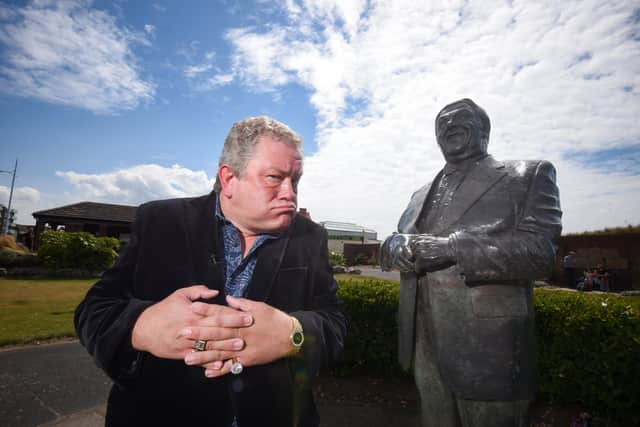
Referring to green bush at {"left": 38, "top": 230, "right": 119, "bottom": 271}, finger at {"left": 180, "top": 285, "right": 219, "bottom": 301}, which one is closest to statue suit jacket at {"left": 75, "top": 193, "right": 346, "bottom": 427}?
finger at {"left": 180, "top": 285, "right": 219, "bottom": 301}

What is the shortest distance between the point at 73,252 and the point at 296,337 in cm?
1997

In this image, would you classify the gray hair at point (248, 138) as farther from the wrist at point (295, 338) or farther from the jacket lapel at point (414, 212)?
the jacket lapel at point (414, 212)

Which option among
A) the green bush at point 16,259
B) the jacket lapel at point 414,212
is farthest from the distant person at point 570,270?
the green bush at point 16,259

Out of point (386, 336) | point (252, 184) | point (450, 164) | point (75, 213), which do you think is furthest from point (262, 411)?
point (75, 213)

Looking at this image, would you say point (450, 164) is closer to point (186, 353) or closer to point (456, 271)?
point (456, 271)

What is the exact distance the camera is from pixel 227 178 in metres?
1.30

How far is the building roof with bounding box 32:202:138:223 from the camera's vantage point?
1132 inches

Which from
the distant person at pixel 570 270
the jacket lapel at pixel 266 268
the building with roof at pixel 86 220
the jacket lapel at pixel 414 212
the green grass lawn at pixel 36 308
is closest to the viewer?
the jacket lapel at pixel 266 268

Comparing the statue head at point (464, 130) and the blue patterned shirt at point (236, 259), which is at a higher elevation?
the statue head at point (464, 130)

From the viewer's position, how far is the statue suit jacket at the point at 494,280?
182 cm

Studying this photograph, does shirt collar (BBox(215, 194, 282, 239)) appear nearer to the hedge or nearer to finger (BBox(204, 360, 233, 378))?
finger (BBox(204, 360, 233, 378))

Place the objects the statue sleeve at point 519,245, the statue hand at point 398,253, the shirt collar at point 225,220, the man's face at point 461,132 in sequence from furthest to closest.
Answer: the man's face at point 461,132 → the statue hand at point 398,253 → the statue sleeve at point 519,245 → the shirt collar at point 225,220

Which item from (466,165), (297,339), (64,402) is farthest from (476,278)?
(64,402)

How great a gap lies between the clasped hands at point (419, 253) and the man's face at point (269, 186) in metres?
1.00
